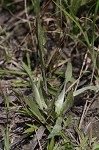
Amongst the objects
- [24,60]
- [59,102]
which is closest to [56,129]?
[59,102]

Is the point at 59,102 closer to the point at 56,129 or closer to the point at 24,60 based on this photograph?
the point at 56,129

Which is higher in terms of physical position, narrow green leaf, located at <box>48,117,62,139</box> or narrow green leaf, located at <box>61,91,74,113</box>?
narrow green leaf, located at <box>61,91,74,113</box>

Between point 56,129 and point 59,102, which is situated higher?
point 59,102

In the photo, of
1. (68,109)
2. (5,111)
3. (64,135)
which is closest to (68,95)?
(68,109)

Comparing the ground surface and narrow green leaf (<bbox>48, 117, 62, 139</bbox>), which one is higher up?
the ground surface

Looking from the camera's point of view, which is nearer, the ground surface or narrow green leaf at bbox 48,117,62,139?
narrow green leaf at bbox 48,117,62,139

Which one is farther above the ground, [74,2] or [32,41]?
[74,2]

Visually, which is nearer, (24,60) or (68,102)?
(68,102)

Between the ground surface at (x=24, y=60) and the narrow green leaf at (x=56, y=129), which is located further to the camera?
the ground surface at (x=24, y=60)

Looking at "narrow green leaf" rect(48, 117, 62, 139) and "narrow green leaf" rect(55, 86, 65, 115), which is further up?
"narrow green leaf" rect(55, 86, 65, 115)

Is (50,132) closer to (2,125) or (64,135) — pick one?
(64,135)

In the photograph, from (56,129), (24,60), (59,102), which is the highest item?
(24,60)
